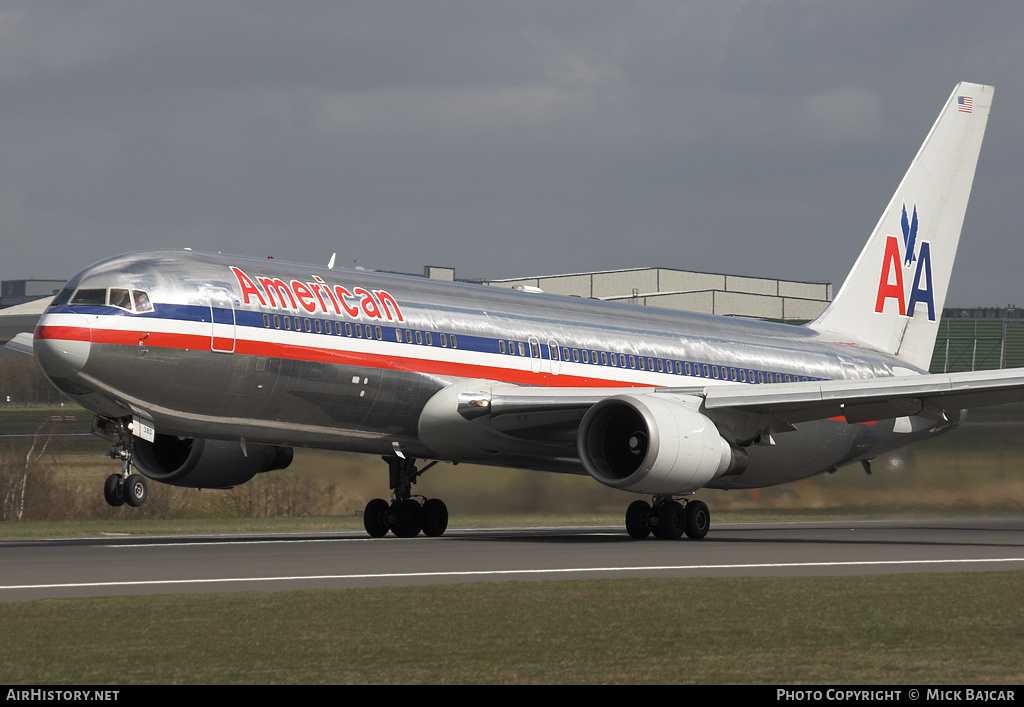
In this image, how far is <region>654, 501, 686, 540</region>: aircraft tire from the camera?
86.1ft

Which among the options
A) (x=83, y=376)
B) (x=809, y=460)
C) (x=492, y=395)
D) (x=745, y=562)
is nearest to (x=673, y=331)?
(x=809, y=460)

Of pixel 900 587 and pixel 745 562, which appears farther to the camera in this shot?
pixel 745 562

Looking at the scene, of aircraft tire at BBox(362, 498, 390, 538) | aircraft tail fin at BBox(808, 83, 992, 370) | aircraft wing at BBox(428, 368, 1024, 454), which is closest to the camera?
aircraft wing at BBox(428, 368, 1024, 454)

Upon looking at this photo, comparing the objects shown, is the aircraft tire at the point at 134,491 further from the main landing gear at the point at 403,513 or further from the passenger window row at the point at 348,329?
the main landing gear at the point at 403,513

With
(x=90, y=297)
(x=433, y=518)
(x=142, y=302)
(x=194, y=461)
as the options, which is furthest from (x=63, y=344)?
(x=433, y=518)

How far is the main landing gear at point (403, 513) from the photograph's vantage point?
27453 mm

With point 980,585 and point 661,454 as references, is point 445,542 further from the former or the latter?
point 980,585

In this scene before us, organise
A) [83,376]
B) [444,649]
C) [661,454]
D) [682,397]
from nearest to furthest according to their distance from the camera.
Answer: [444,649] → [83,376] → [661,454] → [682,397]

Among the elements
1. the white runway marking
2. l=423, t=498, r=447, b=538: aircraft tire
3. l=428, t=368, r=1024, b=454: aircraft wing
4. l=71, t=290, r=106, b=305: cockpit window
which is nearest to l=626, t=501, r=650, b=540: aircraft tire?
l=428, t=368, r=1024, b=454: aircraft wing

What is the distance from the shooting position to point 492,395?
25141 millimetres

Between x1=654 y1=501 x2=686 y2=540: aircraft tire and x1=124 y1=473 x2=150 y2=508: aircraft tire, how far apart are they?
10146mm

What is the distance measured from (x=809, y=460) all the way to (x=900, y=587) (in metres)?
14.9

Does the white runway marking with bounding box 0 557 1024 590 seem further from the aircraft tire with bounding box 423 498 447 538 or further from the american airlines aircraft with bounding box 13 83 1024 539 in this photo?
the aircraft tire with bounding box 423 498 447 538

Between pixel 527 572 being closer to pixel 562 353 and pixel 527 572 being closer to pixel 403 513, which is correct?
pixel 403 513
